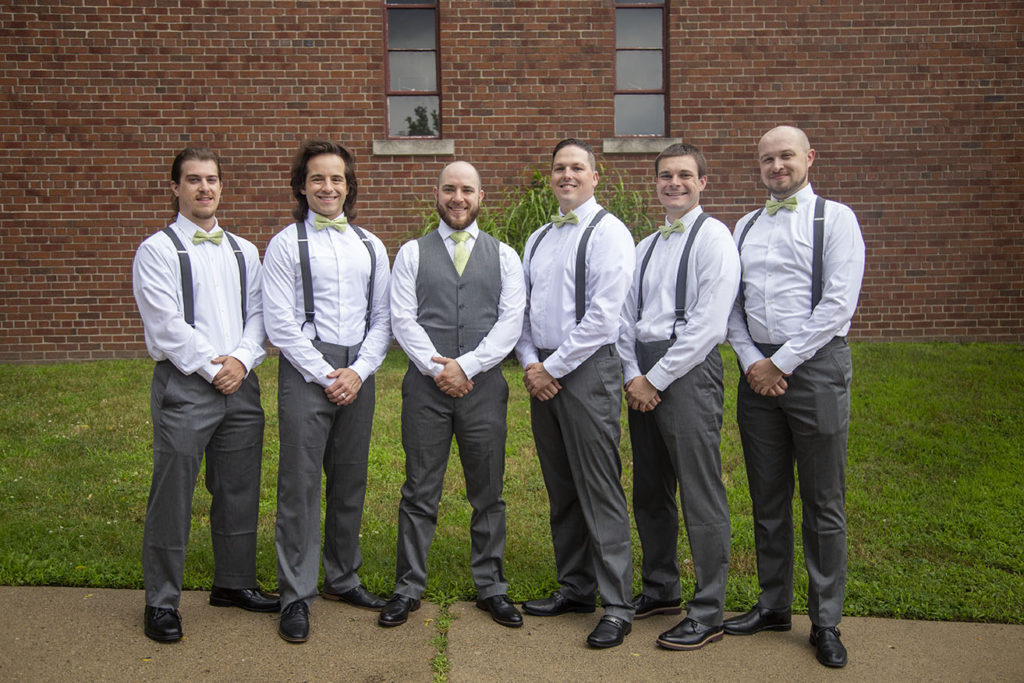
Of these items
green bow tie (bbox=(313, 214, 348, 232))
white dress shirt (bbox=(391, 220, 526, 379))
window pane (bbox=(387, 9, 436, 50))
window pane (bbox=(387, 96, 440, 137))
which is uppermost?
window pane (bbox=(387, 9, 436, 50))

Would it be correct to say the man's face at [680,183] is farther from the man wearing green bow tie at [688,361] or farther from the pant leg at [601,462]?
the pant leg at [601,462]

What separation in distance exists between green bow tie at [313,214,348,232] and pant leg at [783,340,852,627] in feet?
7.47

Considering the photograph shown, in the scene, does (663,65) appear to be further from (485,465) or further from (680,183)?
(485,465)

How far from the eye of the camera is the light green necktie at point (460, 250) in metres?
4.34

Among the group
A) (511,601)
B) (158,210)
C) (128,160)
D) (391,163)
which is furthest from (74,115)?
(511,601)

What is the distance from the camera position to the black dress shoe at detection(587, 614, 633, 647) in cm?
402

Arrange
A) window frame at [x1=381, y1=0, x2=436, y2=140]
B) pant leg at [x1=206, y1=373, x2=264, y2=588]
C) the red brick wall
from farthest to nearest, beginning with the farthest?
window frame at [x1=381, y1=0, x2=436, y2=140] < the red brick wall < pant leg at [x1=206, y1=373, x2=264, y2=588]

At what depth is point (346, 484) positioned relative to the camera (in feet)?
14.6

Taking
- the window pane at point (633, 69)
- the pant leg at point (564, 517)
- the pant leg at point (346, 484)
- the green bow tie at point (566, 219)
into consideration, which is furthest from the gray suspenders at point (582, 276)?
the window pane at point (633, 69)

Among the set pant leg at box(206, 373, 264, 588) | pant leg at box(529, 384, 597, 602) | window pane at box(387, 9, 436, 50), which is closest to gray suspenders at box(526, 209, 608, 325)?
pant leg at box(529, 384, 597, 602)

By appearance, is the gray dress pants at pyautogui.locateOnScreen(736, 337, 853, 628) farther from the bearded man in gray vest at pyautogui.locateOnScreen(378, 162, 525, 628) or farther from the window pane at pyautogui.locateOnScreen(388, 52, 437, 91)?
the window pane at pyautogui.locateOnScreen(388, 52, 437, 91)

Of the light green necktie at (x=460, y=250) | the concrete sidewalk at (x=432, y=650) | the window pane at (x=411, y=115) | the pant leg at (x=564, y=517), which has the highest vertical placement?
the window pane at (x=411, y=115)

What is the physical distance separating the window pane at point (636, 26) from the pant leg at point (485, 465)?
677 cm

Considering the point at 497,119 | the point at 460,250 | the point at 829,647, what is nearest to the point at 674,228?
the point at 460,250
